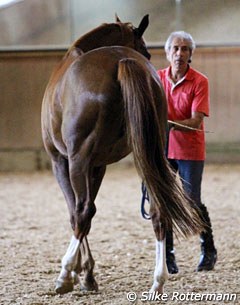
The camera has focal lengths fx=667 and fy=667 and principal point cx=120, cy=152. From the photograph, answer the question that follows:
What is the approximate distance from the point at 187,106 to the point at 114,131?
93cm

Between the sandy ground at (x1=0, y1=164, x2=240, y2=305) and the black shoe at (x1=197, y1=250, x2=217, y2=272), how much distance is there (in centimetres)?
6

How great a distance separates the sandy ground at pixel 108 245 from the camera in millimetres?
3725

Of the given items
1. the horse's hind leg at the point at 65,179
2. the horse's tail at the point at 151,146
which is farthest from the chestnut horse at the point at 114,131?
the horse's hind leg at the point at 65,179

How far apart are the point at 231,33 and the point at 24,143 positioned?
3.68m

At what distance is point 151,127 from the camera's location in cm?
344

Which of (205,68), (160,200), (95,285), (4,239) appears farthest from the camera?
(205,68)

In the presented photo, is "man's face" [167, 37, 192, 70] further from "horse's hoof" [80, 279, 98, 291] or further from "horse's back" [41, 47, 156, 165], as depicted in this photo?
"horse's hoof" [80, 279, 98, 291]

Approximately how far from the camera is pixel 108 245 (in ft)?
17.0

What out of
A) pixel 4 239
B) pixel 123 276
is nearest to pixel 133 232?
pixel 4 239

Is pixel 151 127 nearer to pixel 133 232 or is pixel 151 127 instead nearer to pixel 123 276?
pixel 123 276

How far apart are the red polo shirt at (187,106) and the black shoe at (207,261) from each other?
63 cm

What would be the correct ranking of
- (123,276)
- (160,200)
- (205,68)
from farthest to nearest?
(205,68)
(123,276)
(160,200)

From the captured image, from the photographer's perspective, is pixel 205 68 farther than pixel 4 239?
Yes

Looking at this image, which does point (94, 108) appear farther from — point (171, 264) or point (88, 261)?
point (171, 264)
